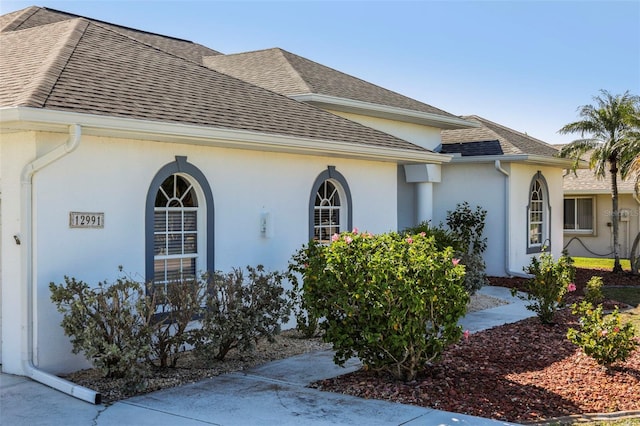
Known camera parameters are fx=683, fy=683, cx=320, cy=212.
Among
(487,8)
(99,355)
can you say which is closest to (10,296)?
(99,355)

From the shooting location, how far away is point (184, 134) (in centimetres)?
880

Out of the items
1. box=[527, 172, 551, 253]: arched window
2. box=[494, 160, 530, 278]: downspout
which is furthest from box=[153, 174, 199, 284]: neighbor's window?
box=[527, 172, 551, 253]: arched window

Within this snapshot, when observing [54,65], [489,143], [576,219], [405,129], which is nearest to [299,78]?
[405,129]

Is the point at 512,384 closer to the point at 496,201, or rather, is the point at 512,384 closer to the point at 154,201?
the point at 154,201

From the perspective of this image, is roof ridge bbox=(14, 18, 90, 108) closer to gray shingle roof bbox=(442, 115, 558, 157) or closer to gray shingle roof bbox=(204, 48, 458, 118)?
gray shingle roof bbox=(204, 48, 458, 118)

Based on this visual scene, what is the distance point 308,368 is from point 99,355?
2.60m

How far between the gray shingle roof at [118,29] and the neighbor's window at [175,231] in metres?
6.20

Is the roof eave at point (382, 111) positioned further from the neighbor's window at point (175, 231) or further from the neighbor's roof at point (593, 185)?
the neighbor's roof at point (593, 185)

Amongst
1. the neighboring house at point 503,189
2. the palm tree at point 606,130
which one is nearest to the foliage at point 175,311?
the neighboring house at point 503,189

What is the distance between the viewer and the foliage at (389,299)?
23.8ft

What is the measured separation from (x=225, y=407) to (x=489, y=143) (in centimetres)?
1400

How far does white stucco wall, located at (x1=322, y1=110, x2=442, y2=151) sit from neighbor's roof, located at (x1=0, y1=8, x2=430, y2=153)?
323 centimetres

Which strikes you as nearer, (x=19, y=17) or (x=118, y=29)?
(x=19, y=17)

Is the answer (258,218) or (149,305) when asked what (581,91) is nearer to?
(258,218)
